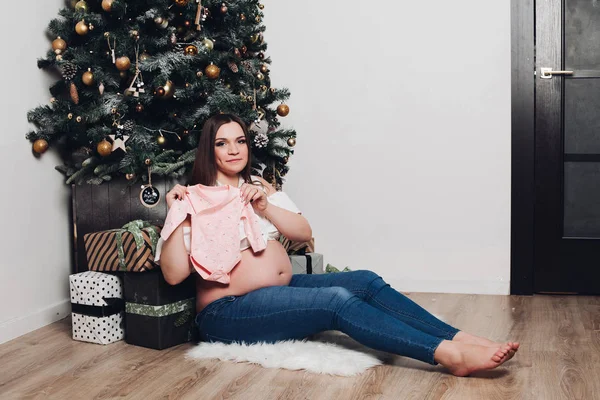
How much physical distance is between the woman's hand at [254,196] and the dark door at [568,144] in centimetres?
158

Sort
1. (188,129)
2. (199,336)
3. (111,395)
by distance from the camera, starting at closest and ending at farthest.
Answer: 1. (111,395)
2. (199,336)
3. (188,129)

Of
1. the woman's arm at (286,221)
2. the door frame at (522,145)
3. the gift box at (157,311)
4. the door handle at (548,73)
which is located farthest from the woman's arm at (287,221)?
the door handle at (548,73)

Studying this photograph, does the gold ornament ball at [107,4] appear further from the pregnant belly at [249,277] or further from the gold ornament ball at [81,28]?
the pregnant belly at [249,277]

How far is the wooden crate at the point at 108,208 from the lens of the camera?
280cm

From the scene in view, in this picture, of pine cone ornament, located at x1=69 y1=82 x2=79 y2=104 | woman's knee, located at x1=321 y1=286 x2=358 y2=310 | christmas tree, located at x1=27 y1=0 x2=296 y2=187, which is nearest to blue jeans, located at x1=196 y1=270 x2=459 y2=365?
woman's knee, located at x1=321 y1=286 x2=358 y2=310

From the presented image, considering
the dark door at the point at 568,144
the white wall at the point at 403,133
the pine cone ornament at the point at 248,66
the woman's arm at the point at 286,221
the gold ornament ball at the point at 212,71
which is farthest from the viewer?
the white wall at the point at 403,133

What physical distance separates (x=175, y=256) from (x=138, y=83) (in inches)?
30.8

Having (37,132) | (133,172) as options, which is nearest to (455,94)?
(133,172)

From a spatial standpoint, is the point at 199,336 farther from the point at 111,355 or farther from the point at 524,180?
the point at 524,180

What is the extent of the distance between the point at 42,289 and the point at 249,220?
1.04m

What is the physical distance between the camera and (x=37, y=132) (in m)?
2.82

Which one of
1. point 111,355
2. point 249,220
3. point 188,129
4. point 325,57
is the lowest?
point 111,355

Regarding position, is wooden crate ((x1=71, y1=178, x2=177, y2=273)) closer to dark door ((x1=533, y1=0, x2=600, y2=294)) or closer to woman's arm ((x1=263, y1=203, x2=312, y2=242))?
woman's arm ((x1=263, y1=203, x2=312, y2=242))

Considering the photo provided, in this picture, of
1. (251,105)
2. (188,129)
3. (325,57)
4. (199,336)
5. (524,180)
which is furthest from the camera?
(325,57)
